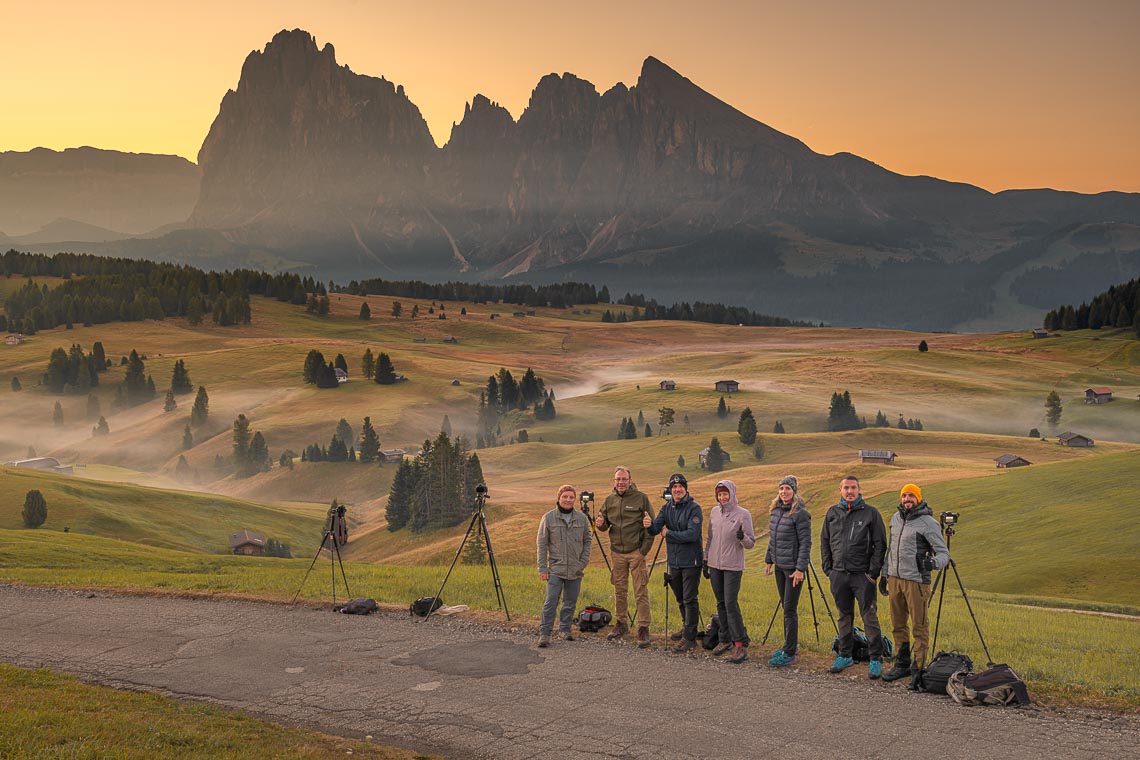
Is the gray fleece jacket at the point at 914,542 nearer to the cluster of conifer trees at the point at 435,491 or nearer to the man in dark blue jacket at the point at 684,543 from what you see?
the man in dark blue jacket at the point at 684,543

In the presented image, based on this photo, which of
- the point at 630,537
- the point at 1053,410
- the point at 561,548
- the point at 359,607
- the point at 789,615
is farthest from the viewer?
the point at 1053,410

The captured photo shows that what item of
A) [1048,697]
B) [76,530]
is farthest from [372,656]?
[76,530]

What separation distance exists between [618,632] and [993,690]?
8.95 meters

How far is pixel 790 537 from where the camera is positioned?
19.8 meters

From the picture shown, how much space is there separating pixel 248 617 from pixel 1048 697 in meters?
20.5

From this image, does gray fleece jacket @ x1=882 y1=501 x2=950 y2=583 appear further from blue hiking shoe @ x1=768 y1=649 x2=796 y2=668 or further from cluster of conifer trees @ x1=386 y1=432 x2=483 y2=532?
cluster of conifer trees @ x1=386 y1=432 x2=483 y2=532

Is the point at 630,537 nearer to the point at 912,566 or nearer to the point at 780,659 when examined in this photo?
the point at 780,659

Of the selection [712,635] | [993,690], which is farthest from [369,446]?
[993,690]

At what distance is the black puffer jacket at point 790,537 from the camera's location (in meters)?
19.5

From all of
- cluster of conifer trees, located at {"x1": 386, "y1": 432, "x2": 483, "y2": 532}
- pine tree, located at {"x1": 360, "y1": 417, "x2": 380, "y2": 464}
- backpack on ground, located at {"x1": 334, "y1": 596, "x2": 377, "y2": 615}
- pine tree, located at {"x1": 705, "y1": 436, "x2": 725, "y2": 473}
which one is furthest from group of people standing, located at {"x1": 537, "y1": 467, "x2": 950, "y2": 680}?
pine tree, located at {"x1": 360, "y1": 417, "x2": 380, "y2": 464}

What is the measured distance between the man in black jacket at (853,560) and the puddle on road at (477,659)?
705 cm

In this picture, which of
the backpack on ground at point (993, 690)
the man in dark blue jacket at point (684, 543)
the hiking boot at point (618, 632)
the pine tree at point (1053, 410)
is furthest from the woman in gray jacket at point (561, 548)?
the pine tree at point (1053, 410)

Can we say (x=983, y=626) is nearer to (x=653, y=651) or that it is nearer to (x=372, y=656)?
(x=653, y=651)

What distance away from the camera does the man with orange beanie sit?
18.1 m
